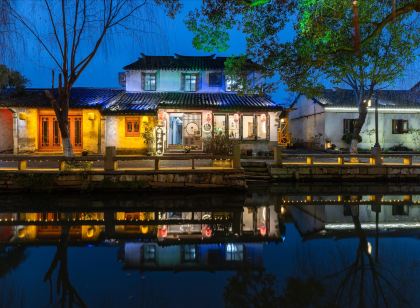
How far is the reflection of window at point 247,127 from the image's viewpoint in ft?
68.9

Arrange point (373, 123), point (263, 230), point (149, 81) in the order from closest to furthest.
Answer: point (263, 230)
point (149, 81)
point (373, 123)

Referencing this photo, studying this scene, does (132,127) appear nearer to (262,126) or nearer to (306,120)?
(262,126)

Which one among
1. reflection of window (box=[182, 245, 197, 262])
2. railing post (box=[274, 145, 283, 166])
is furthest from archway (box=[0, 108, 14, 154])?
reflection of window (box=[182, 245, 197, 262])

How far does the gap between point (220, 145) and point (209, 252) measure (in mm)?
11534

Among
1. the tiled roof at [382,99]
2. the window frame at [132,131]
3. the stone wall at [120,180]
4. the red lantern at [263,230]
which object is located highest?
the tiled roof at [382,99]

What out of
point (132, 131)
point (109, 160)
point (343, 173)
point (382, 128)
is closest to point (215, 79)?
point (132, 131)

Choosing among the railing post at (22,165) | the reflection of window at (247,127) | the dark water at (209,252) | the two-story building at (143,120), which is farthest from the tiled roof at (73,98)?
the dark water at (209,252)

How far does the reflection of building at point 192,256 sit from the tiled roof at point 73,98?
15.1 meters

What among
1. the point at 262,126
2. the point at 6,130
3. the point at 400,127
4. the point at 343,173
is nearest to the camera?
the point at 343,173

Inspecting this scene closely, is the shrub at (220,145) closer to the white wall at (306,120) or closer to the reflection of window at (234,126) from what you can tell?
the reflection of window at (234,126)

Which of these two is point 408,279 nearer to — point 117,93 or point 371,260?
point 371,260

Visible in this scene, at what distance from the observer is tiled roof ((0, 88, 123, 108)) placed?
19825mm

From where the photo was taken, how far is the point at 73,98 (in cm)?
2120

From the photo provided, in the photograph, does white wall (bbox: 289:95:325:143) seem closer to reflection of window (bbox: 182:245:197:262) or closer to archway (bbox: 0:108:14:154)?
archway (bbox: 0:108:14:154)
